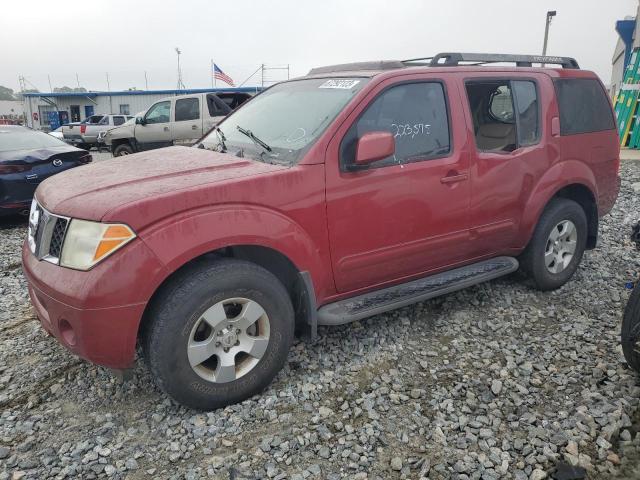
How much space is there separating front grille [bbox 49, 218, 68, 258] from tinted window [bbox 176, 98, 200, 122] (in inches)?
391

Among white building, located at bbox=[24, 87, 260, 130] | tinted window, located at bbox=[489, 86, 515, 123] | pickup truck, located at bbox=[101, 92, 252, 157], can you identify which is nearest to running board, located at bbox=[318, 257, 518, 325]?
tinted window, located at bbox=[489, 86, 515, 123]

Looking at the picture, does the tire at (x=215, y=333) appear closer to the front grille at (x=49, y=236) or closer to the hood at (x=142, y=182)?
the hood at (x=142, y=182)

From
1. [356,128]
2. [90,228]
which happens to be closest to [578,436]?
[356,128]

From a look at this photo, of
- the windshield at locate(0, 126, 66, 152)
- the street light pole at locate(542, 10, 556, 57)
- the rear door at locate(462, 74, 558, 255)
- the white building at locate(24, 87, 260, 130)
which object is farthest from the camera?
the white building at locate(24, 87, 260, 130)

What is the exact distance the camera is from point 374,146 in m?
2.90

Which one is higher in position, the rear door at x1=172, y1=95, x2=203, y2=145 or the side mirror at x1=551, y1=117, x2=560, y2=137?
the rear door at x1=172, y1=95, x2=203, y2=145

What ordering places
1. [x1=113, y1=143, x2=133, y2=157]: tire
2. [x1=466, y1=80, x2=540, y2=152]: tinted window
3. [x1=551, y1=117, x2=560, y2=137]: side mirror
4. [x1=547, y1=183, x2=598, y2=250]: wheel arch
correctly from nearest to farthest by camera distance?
[x1=466, y1=80, x2=540, y2=152]: tinted window < [x1=551, y1=117, x2=560, y2=137]: side mirror < [x1=547, y1=183, x2=598, y2=250]: wheel arch < [x1=113, y1=143, x2=133, y2=157]: tire

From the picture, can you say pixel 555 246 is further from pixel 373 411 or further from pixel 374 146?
pixel 373 411

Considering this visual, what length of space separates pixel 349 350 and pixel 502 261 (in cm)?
156

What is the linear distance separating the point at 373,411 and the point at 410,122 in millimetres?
1910

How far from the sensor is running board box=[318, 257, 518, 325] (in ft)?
10.1

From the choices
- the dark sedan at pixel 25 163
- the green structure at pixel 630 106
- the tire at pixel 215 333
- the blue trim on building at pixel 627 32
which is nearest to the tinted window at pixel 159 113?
the dark sedan at pixel 25 163

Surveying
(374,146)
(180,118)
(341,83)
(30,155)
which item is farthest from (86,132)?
(374,146)

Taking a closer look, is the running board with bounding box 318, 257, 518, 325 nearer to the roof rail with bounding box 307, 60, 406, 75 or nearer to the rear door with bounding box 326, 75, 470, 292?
the rear door with bounding box 326, 75, 470, 292
